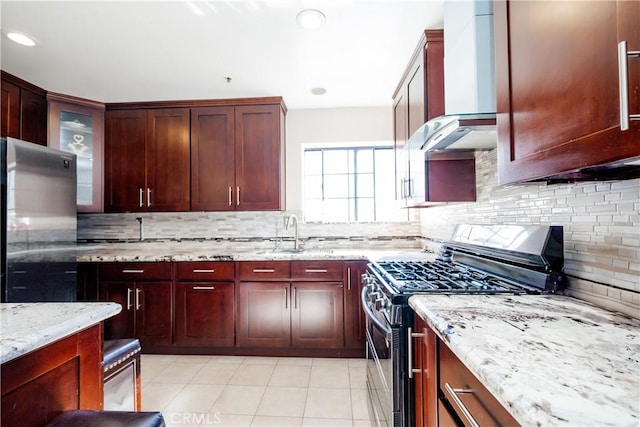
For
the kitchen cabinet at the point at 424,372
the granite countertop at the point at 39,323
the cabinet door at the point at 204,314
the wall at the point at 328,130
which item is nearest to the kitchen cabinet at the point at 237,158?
the wall at the point at 328,130

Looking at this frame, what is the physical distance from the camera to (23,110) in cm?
257

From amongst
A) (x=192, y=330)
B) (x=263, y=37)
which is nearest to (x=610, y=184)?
(x=263, y=37)

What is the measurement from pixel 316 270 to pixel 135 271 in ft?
5.57

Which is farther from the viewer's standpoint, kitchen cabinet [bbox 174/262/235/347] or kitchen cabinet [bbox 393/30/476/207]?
kitchen cabinet [bbox 174/262/235/347]

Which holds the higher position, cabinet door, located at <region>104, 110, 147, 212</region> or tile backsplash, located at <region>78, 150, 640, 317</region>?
cabinet door, located at <region>104, 110, 147, 212</region>

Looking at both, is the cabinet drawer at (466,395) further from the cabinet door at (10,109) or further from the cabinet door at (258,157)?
the cabinet door at (10,109)

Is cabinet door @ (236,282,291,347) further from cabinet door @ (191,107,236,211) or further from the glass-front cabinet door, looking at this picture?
the glass-front cabinet door

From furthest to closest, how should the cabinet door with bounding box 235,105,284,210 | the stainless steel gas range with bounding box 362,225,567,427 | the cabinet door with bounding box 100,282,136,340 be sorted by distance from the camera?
the cabinet door with bounding box 235,105,284,210
the cabinet door with bounding box 100,282,136,340
the stainless steel gas range with bounding box 362,225,567,427

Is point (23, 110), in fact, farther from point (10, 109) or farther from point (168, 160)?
point (168, 160)

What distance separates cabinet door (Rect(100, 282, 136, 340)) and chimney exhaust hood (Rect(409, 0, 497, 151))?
2.84 meters

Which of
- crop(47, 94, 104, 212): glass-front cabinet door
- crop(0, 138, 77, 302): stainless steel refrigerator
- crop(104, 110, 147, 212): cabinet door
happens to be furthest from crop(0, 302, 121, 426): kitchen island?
crop(47, 94, 104, 212): glass-front cabinet door

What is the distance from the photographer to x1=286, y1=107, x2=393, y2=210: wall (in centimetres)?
325

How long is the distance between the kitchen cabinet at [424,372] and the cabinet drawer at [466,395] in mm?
62

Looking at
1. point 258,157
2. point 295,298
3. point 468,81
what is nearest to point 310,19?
point 468,81
